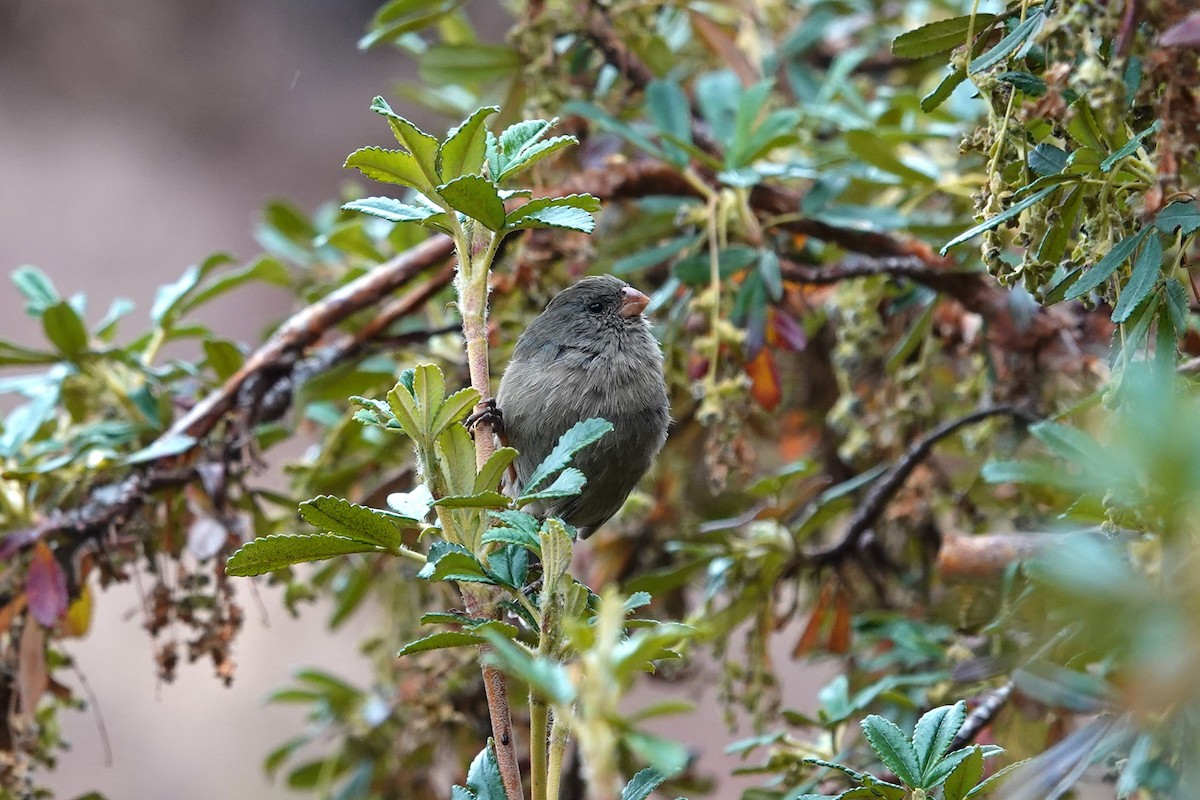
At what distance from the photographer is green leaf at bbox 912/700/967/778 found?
125 centimetres

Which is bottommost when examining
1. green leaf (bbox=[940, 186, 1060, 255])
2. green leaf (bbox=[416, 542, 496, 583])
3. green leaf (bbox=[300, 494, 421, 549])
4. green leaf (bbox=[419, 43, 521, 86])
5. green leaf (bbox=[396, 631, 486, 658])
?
green leaf (bbox=[396, 631, 486, 658])

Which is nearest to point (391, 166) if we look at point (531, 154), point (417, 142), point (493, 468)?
point (417, 142)

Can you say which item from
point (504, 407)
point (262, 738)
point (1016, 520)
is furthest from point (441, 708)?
point (262, 738)

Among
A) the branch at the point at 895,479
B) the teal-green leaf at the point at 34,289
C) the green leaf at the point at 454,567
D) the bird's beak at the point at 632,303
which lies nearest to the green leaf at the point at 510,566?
the green leaf at the point at 454,567

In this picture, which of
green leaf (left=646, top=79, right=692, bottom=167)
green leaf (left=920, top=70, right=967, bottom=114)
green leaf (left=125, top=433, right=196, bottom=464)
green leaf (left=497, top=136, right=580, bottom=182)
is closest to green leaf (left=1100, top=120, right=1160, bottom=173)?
green leaf (left=920, top=70, right=967, bottom=114)

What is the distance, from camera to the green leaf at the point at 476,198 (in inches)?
45.8

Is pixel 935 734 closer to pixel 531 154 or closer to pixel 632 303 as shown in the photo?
pixel 531 154

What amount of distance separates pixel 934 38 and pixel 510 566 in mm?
804

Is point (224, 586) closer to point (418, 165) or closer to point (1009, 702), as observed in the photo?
point (418, 165)

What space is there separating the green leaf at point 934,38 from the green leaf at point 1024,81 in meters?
0.17

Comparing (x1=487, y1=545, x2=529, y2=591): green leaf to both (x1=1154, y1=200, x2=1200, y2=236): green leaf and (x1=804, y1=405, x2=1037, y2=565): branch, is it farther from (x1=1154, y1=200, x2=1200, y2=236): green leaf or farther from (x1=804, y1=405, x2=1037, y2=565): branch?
(x1=804, y1=405, x2=1037, y2=565): branch

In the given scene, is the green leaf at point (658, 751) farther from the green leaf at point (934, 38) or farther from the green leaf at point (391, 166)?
the green leaf at point (934, 38)

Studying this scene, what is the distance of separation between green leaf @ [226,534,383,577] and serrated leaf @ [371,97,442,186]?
41 cm

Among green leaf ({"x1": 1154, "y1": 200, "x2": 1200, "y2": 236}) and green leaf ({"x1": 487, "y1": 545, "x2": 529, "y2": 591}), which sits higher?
green leaf ({"x1": 1154, "y1": 200, "x2": 1200, "y2": 236})
